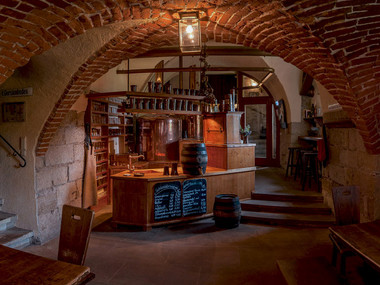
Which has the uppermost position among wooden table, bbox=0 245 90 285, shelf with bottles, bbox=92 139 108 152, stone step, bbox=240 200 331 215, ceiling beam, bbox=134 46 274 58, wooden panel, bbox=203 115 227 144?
ceiling beam, bbox=134 46 274 58

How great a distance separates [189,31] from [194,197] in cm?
330

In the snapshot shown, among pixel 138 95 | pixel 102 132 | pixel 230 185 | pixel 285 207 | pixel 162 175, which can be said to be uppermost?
pixel 138 95

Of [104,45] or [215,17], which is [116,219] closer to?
[104,45]

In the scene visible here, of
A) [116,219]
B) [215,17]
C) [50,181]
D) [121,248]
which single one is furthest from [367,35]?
[50,181]

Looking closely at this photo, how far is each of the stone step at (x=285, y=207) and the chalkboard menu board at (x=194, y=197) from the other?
3.08 feet

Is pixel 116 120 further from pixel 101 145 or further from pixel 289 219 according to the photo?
pixel 289 219

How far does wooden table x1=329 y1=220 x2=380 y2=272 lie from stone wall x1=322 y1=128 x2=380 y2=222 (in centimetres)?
127

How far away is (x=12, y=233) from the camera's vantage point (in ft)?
14.6

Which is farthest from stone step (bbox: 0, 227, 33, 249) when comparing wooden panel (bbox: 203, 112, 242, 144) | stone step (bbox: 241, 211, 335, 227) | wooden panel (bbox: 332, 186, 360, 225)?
wooden panel (bbox: 332, 186, 360, 225)

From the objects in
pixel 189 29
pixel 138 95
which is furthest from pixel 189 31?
pixel 138 95

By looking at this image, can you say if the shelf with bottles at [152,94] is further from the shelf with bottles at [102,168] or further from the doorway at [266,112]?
the doorway at [266,112]

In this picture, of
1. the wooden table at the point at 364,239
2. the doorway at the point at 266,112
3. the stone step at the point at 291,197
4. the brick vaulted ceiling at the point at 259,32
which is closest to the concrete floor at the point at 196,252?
the stone step at the point at 291,197

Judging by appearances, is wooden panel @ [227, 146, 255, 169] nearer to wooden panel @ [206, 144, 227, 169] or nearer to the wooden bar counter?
wooden panel @ [206, 144, 227, 169]

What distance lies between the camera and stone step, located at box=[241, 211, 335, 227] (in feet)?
16.5
